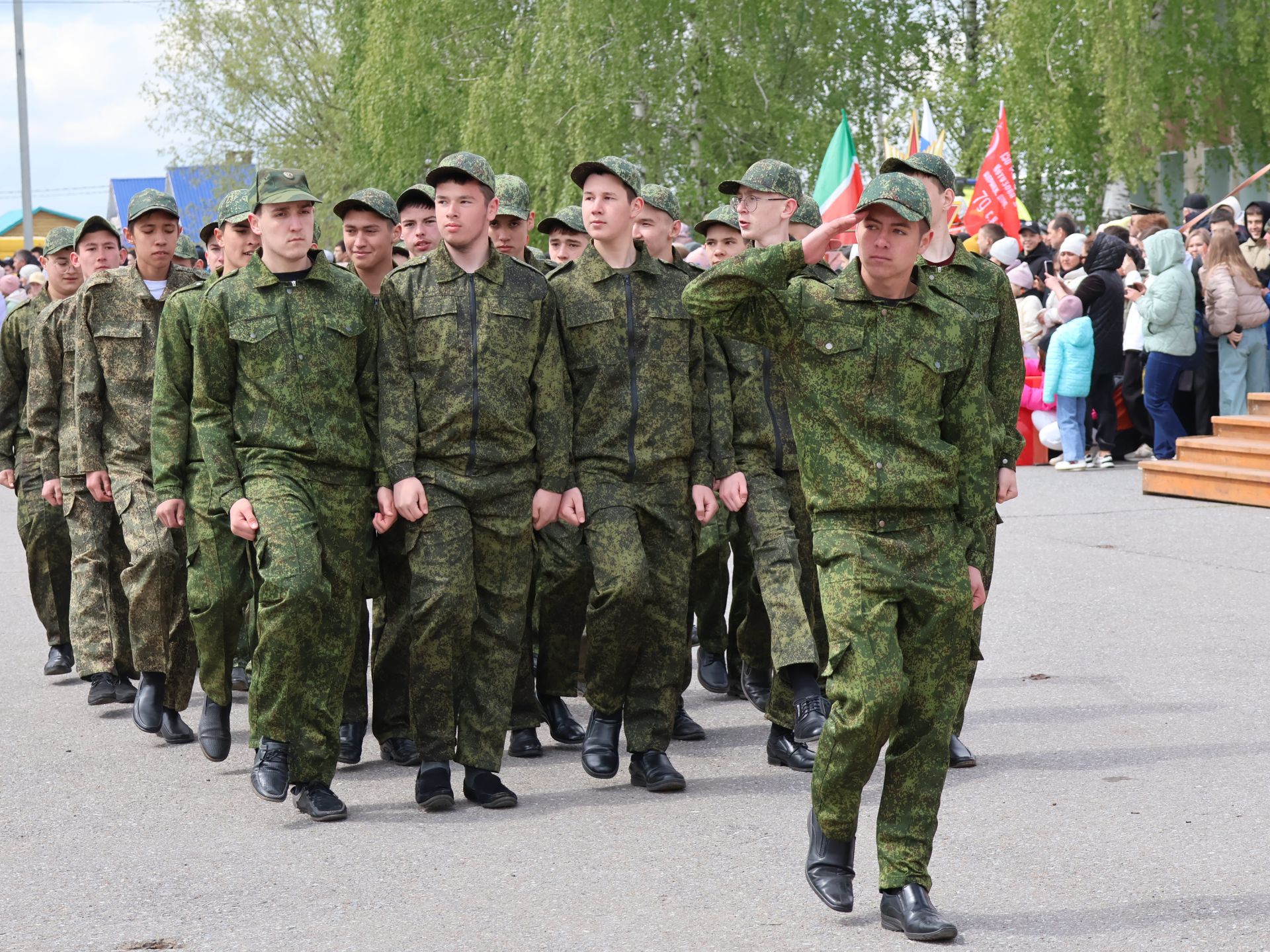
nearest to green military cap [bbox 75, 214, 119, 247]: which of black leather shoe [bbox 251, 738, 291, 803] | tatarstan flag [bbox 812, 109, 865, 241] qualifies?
black leather shoe [bbox 251, 738, 291, 803]

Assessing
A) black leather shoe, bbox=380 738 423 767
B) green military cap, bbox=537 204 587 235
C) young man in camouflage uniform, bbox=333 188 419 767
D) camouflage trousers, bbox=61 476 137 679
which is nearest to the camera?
young man in camouflage uniform, bbox=333 188 419 767

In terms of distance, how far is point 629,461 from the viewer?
22.2 feet

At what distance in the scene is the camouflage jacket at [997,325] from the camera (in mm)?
6309

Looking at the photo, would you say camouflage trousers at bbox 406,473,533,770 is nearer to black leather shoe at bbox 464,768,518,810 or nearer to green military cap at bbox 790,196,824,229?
black leather shoe at bbox 464,768,518,810

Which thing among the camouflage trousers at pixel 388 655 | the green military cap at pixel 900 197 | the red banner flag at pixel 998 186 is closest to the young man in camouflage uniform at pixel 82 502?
the camouflage trousers at pixel 388 655

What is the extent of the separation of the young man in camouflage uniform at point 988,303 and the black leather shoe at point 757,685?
5.50ft

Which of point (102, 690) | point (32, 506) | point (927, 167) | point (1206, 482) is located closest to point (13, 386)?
point (32, 506)

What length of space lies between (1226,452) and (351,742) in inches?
390

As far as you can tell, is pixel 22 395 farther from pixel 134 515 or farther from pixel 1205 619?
pixel 1205 619

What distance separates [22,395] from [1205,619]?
21.9ft

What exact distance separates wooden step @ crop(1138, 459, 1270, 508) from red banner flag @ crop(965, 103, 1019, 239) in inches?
230

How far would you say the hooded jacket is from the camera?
52.5 feet

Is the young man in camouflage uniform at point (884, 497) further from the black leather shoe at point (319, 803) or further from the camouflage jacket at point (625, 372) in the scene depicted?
the black leather shoe at point (319, 803)

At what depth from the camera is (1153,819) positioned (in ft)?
19.7
